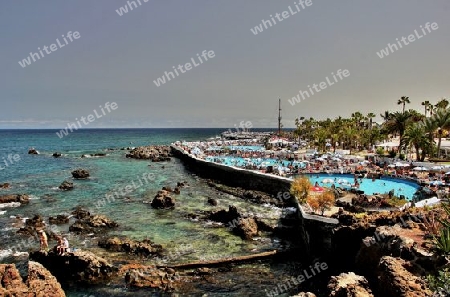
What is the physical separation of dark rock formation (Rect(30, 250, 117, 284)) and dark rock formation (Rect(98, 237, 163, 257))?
294cm

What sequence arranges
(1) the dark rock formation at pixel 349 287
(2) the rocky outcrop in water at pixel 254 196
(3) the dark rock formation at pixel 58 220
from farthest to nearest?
(2) the rocky outcrop in water at pixel 254 196 < (3) the dark rock formation at pixel 58 220 < (1) the dark rock formation at pixel 349 287

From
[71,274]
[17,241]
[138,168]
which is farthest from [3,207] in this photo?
[138,168]

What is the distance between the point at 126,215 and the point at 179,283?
15226 millimetres

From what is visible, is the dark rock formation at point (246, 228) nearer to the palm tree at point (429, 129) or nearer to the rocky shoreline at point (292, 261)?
the rocky shoreline at point (292, 261)

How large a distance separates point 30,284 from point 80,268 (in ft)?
15.1

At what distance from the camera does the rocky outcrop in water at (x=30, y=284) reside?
40.3 feet

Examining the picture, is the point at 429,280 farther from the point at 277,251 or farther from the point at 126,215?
the point at 126,215

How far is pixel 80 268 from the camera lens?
58.0ft

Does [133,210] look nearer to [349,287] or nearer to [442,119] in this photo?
[349,287]

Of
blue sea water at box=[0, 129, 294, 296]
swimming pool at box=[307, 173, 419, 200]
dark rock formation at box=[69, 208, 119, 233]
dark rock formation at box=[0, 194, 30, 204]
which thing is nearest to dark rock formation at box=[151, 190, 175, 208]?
blue sea water at box=[0, 129, 294, 296]

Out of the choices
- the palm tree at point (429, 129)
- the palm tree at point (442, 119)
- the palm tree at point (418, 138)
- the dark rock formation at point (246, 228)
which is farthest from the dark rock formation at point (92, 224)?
the palm tree at point (442, 119)

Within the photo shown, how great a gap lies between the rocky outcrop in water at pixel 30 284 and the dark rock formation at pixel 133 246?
7360 mm

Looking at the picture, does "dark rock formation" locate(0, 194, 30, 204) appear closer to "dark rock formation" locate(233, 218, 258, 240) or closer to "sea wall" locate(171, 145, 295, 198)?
"dark rock formation" locate(233, 218, 258, 240)

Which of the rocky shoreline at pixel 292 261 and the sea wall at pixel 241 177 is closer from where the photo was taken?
the rocky shoreline at pixel 292 261
